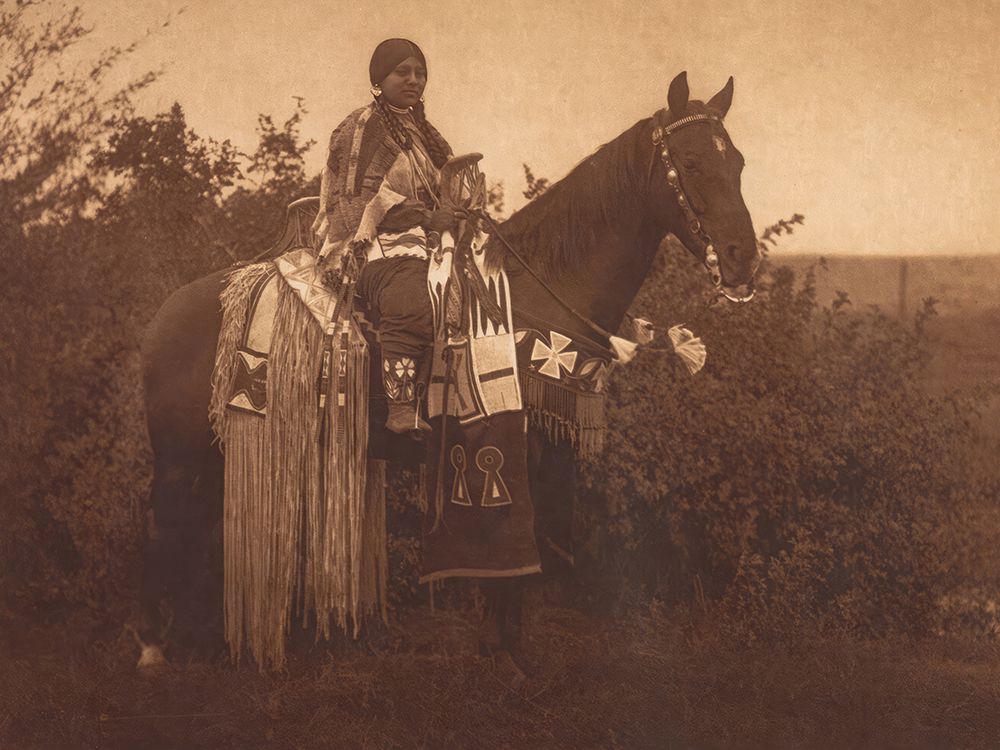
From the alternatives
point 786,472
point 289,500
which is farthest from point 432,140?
point 786,472

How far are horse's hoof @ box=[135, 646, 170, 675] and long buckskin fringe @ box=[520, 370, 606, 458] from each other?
1.67 meters

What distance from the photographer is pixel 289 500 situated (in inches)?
164

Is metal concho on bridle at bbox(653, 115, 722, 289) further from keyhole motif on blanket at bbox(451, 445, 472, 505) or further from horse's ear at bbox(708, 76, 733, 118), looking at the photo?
keyhole motif on blanket at bbox(451, 445, 472, 505)

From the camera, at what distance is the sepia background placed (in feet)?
14.6

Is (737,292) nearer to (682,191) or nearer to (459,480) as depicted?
(682,191)

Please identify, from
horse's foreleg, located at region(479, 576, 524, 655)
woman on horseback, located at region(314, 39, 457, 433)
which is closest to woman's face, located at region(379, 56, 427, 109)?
woman on horseback, located at region(314, 39, 457, 433)

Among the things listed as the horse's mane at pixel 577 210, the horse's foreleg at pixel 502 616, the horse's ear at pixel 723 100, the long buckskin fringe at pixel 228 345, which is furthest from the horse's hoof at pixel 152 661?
the horse's ear at pixel 723 100

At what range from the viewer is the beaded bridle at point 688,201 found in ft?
12.7

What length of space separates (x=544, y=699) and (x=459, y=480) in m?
0.83

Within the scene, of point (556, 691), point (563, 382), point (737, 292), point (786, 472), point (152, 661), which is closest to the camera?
point (737, 292)

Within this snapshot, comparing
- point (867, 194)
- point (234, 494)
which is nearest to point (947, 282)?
point (867, 194)

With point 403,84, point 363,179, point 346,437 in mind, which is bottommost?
point 346,437

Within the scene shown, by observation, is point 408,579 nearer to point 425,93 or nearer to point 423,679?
point 423,679

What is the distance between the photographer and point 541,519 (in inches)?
162
